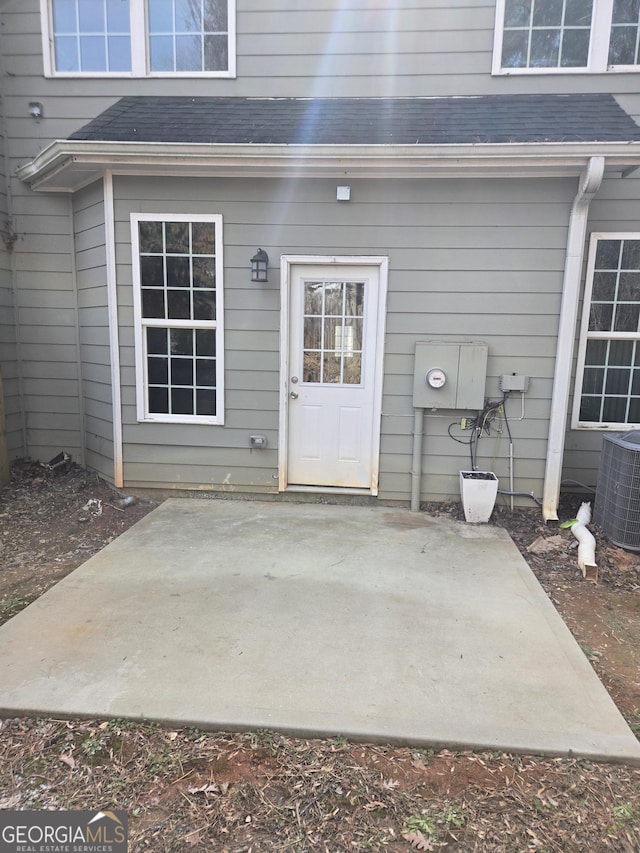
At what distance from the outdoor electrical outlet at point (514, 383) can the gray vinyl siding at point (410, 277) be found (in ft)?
0.27

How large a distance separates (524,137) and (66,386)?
444 centimetres

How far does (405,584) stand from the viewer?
118 inches

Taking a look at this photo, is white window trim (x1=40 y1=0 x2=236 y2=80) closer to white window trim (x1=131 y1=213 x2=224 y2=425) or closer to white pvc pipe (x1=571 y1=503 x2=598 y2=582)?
white window trim (x1=131 y1=213 x2=224 y2=425)

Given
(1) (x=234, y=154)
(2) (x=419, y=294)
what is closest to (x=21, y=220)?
(1) (x=234, y=154)

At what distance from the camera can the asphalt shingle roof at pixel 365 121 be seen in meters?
3.79

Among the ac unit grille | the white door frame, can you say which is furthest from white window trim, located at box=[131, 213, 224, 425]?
the ac unit grille

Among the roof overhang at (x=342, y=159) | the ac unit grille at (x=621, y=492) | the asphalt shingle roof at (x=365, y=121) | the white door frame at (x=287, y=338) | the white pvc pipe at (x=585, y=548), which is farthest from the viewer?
the white door frame at (x=287, y=338)

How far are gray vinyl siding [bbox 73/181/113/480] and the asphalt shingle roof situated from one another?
2.06ft

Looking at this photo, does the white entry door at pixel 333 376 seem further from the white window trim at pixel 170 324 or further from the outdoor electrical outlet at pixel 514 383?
the outdoor electrical outlet at pixel 514 383

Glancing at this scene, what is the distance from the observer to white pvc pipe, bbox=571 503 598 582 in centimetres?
321

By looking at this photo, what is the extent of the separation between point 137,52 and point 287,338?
116 inches

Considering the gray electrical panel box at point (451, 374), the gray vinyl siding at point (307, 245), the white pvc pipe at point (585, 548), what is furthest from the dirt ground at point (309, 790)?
the gray vinyl siding at point (307, 245)

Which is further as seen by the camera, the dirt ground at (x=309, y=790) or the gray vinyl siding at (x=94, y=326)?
the gray vinyl siding at (x=94, y=326)

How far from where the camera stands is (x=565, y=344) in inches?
157
